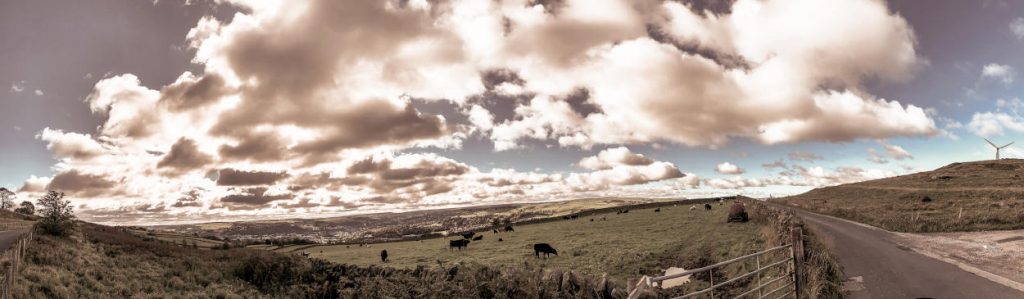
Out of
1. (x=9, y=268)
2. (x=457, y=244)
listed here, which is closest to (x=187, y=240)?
(x=457, y=244)

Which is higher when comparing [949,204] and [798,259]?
[798,259]

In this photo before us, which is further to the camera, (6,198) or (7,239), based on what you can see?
(6,198)

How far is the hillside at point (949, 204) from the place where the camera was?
1330 inches

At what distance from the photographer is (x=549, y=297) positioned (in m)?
22.0

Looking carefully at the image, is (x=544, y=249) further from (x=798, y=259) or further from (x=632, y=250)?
(x=798, y=259)

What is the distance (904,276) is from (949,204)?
6127 cm

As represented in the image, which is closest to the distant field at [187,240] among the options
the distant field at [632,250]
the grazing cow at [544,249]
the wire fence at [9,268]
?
the distant field at [632,250]

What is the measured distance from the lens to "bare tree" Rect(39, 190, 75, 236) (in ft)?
143

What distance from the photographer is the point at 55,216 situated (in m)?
52.8

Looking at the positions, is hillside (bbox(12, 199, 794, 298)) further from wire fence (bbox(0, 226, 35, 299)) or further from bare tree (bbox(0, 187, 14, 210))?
bare tree (bbox(0, 187, 14, 210))

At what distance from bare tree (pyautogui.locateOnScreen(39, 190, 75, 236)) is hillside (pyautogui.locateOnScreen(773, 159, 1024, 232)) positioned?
3022 inches

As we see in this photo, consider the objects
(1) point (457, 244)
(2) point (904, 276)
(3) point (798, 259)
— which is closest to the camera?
(3) point (798, 259)

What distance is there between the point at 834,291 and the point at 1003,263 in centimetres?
1148

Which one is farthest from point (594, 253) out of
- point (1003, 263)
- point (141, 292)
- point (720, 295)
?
point (141, 292)
